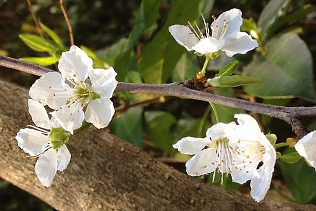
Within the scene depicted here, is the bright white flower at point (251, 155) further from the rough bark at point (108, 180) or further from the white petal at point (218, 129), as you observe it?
the rough bark at point (108, 180)

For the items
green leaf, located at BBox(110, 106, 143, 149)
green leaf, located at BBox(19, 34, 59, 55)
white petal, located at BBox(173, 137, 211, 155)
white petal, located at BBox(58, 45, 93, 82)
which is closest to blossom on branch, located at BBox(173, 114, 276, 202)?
white petal, located at BBox(173, 137, 211, 155)

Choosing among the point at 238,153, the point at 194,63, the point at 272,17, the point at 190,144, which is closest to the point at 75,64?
the point at 190,144

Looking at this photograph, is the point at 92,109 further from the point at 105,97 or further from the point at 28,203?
the point at 28,203

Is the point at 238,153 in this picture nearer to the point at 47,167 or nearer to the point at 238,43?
the point at 238,43

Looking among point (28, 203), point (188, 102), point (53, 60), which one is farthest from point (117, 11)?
point (28, 203)

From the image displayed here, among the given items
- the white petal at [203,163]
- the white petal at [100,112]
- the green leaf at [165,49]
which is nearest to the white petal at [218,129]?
the white petal at [203,163]

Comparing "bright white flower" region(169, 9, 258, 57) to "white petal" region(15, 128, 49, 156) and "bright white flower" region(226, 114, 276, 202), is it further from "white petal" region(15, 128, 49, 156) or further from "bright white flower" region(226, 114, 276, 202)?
"white petal" region(15, 128, 49, 156)
